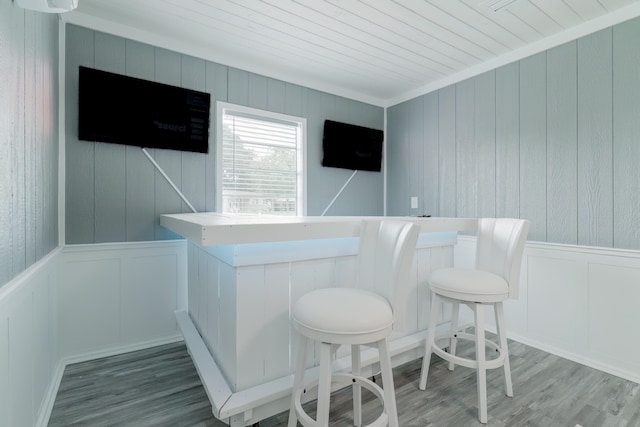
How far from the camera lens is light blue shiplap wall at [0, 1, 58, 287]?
1050 millimetres

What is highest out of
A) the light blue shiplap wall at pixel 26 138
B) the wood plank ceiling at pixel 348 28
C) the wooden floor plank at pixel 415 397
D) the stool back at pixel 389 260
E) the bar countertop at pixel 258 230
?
the wood plank ceiling at pixel 348 28

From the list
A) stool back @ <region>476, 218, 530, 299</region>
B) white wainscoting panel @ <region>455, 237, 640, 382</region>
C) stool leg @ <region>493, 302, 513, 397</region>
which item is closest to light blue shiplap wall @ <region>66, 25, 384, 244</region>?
stool back @ <region>476, 218, 530, 299</region>

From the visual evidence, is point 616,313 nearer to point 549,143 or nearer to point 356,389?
point 549,143

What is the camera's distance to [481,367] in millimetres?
1600

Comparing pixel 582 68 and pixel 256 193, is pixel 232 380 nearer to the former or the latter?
pixel 256 193

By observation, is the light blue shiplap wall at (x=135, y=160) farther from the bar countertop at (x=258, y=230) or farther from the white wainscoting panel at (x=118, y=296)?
the bar countertop at (x=258, y=230)

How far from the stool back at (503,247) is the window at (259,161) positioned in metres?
1.82

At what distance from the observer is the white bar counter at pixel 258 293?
1303 millimetres

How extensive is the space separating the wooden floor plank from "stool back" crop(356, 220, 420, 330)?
72 cm

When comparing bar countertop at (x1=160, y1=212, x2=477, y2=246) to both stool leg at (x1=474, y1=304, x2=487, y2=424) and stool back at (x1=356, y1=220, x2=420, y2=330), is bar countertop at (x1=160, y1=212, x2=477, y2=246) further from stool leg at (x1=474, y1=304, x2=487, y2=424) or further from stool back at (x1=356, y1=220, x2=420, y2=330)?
stool leg at (x1=474, y1=304, x2=487, y2=424)

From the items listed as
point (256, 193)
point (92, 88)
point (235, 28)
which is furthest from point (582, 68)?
point (92, 88)

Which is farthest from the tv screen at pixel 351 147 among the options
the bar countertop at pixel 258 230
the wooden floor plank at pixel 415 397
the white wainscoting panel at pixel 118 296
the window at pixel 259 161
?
the wooden floor plank at pixel 415 397

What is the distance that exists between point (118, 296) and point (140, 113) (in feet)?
4.59

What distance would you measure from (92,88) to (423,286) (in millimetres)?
2703
